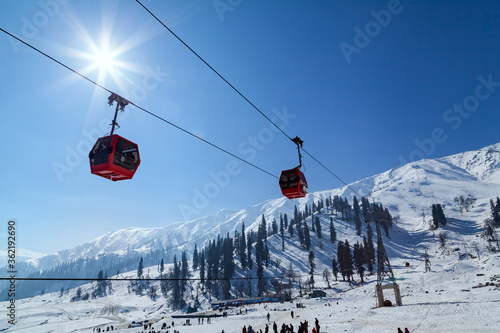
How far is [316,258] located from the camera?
148375mm

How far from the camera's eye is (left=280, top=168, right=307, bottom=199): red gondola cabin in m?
18.5

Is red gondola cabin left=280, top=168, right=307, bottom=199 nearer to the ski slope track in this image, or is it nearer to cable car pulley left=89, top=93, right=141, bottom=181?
cable car pulley left=89, top=93, right=141, bottom=181

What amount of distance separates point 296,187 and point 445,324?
2342 centimetres

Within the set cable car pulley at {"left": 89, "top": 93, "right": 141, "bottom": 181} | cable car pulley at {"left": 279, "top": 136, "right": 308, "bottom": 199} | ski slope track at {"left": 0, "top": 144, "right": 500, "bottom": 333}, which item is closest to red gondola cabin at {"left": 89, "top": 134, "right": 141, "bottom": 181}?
cable car pulley at {"left": 89, "top": 93, "right": 141, "bottom": 181}

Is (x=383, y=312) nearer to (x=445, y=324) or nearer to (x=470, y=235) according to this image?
(x=445, y=324)

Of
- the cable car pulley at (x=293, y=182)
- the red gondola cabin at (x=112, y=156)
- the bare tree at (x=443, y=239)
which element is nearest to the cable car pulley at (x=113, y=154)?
the red gondola cabin at (x=112, y=156)

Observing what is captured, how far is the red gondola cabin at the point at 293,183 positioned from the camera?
60.8 feet

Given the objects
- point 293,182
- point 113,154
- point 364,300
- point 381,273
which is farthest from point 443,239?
point 113,154

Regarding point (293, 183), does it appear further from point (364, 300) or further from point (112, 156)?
point (364, 300)

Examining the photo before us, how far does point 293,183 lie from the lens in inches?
736

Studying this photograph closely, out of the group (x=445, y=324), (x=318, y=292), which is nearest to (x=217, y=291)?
(x=318, y=292)

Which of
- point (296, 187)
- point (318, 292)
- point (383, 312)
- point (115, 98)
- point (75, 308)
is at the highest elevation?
point (115, 98)

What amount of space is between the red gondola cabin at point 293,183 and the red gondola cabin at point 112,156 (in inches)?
400

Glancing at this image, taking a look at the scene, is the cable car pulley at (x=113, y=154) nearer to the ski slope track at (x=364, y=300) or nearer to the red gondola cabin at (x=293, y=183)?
the red gondola cabin at (x=293, y=183)
